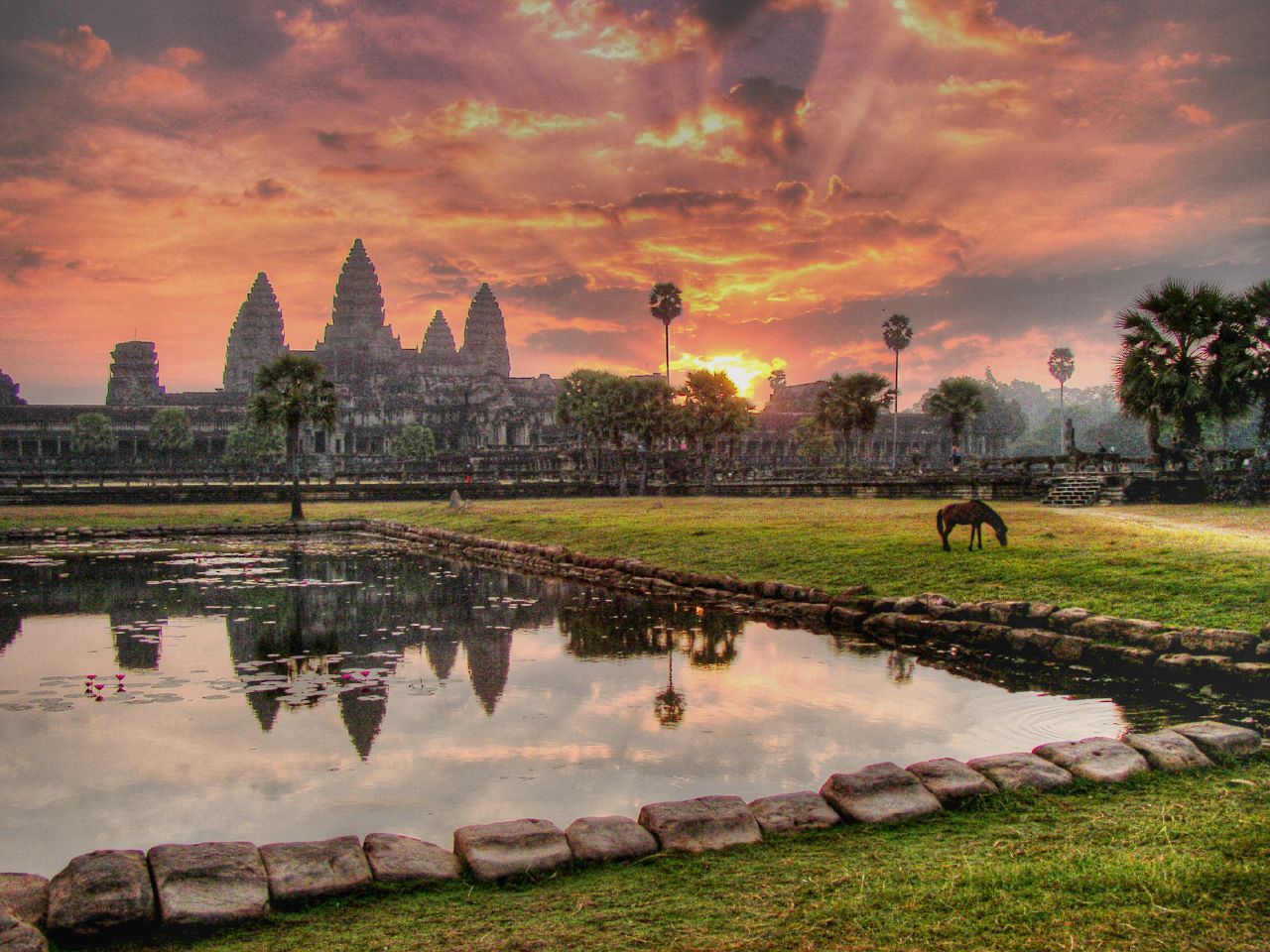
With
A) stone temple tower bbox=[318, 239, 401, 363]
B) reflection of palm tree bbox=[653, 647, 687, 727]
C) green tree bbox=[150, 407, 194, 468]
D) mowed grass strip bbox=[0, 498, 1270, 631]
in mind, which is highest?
stone temple tower bbox=[318, 239, 401, 363]

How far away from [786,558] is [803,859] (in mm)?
12221

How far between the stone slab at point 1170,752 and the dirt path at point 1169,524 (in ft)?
37.1

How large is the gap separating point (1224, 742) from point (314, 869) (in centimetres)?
548

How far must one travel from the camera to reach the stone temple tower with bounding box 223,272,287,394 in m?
144

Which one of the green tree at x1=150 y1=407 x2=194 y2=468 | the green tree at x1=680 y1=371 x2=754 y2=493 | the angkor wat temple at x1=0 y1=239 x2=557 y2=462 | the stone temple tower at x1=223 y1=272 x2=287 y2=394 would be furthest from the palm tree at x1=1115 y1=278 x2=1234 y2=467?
the stone temple tower at x1=223 y1=272 x2=287 y2=394

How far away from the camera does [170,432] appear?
9544 centimetres

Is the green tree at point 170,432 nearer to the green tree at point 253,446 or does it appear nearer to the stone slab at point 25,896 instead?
the green tree at point 253,446

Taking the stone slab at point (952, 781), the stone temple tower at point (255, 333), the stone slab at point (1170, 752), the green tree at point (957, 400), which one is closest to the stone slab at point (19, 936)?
the stone slab at point (952, 781)

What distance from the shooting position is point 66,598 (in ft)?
51.4

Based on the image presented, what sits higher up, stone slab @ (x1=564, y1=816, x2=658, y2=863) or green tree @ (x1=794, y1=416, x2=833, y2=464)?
green tree @ (x1=794, y1=416, x2=833, y2=464)

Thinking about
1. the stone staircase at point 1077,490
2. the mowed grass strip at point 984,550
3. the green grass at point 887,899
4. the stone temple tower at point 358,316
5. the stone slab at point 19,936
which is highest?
the stone temple tower at point 358,316

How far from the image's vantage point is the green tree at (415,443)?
97.2 meters

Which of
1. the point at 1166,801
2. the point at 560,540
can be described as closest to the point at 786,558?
the point at 560,540

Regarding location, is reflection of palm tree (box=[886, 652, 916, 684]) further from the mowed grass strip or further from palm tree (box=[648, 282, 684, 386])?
palm tree (box=[648, 282, 684, 386])
